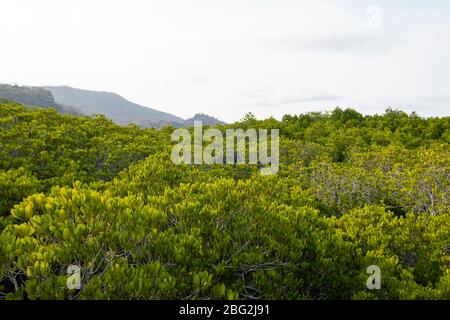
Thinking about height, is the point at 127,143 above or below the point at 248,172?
above

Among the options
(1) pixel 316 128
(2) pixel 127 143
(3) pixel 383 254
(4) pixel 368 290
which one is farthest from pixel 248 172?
(1) pixel 316 128

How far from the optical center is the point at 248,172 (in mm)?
22250

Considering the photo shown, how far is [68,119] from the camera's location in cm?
2597

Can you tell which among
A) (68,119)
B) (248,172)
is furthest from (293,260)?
(68,119)

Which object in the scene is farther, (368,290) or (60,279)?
(368,290)
